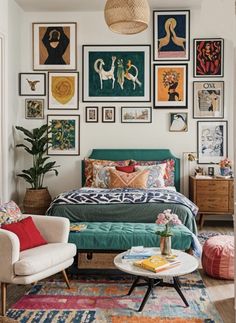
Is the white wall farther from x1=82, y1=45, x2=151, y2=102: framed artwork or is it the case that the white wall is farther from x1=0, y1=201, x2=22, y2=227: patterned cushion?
x1=0, y1=201, x2=22, y2=227: patterned cushion

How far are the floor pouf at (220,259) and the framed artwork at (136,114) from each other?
3.08m

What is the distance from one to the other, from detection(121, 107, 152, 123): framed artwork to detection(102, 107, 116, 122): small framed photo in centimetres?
14

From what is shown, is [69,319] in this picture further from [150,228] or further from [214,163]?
[214,163]

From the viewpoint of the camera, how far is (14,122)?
→ 21.9 feet

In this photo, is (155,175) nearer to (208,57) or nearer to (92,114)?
(92,114)

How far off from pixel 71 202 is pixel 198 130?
2.75m

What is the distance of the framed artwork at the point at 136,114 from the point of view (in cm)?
686

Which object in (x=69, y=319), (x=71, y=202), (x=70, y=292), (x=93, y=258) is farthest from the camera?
(x=71, y=202)

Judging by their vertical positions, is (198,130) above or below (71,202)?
above

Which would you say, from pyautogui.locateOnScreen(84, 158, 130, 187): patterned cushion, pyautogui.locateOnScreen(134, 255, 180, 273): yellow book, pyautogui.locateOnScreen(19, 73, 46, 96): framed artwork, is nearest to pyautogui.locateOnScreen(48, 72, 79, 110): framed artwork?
pyautogui.locateOnScreen(19, 73, 46, 96): framed artwork

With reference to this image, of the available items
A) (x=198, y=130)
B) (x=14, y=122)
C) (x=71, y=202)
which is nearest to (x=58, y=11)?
(x=14, y=122)

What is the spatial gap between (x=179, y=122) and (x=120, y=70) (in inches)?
49.1

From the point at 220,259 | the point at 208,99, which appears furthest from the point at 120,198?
the point at 208,99

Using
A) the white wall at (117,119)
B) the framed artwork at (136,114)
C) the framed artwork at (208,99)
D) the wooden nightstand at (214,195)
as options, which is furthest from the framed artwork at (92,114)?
the wooden nightstand at (214,195)
